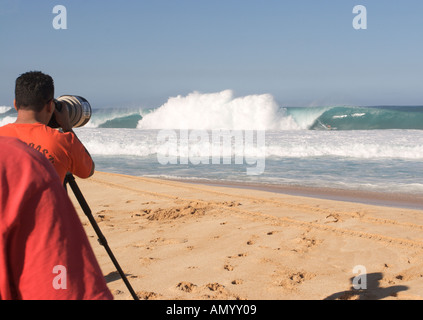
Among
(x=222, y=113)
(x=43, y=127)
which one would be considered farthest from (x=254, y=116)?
(x=43, y=127)

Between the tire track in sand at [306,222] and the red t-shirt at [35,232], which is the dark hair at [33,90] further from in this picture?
the tire track in sand at [306,222]

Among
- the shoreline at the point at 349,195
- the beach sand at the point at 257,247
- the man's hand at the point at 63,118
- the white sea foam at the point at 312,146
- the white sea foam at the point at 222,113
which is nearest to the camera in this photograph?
the man's hand at the point at 63,118

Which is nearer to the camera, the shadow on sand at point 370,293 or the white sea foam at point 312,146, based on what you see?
the shadow on sand at point 370,293

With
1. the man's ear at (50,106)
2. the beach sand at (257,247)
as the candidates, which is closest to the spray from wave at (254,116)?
the beach sand at (257,247)

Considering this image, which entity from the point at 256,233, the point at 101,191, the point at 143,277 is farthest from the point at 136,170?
the point at 143,277

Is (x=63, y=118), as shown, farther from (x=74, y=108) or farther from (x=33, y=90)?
(x=33, y=90)

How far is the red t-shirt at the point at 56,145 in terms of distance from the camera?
7.15 feet

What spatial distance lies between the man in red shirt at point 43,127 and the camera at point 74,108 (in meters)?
0.03

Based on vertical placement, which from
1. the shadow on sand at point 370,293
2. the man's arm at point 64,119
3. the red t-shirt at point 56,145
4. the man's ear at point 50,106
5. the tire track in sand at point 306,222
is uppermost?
the man's ear at point 50,106

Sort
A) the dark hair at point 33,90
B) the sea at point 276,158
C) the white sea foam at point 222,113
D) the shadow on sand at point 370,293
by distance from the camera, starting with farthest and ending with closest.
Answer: the white sea foam at point 222,113 → the sea at point 276,158 → the shadow on sand at point 370,293 → the dark hair at point 33,90

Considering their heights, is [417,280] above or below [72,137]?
below

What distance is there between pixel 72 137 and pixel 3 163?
1616 millimetres
